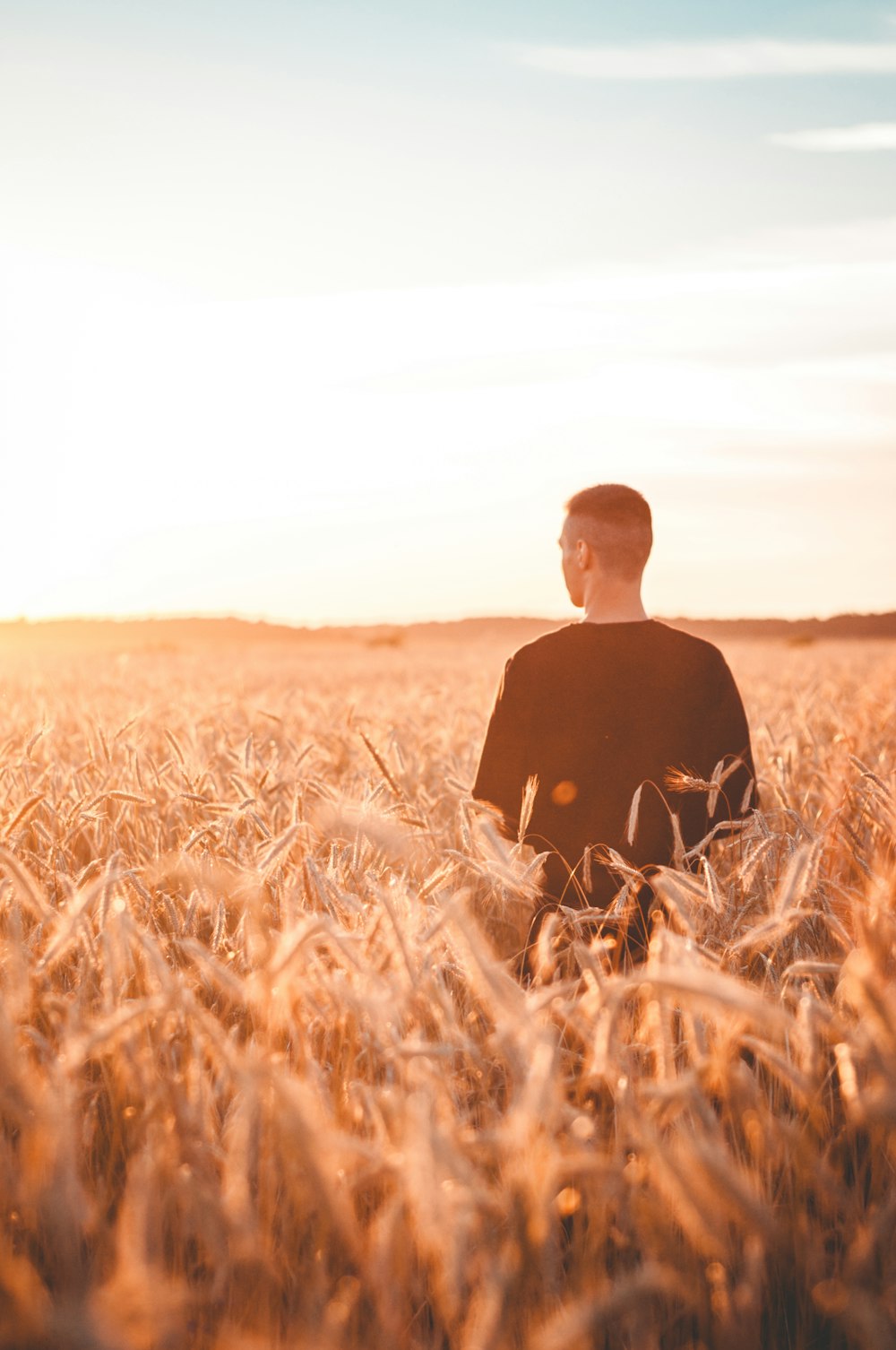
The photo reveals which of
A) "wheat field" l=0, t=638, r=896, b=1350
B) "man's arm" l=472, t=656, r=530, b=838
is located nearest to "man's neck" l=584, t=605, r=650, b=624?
"man's arm" l=472, t=656, r=530, b=838

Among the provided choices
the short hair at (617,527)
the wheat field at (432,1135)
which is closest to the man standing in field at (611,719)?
the short hair at (617,527)

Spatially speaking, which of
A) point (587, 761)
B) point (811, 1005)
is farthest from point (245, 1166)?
point (587, 761)

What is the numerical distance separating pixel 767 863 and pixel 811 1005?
1190 millimetres

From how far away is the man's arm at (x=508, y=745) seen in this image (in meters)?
2.93

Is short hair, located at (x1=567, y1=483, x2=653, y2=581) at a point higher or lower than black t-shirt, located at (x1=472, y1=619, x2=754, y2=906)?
higher

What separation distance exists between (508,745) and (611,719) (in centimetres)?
33

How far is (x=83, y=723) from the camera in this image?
459 centimetres

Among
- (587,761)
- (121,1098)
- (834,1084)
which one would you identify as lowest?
(834,1084)

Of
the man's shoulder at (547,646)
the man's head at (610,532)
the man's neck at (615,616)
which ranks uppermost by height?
the man's head at (610,532)

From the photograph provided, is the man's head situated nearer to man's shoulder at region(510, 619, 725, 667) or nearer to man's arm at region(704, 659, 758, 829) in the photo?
man's shoulder at region(510, 619, 725, 667)

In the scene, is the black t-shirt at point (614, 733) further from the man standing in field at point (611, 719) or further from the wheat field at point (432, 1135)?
the wheat field at point (432, 1135)

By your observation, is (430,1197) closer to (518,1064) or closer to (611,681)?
(518,1064)

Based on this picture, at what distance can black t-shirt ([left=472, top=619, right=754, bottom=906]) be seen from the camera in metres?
2.90

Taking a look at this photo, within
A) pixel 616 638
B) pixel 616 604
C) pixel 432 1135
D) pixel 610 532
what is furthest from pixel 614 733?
pixel 432 1135
